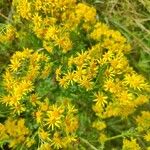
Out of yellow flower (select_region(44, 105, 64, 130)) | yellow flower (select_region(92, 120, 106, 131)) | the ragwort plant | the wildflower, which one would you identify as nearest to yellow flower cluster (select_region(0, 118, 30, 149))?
the ragwort plant

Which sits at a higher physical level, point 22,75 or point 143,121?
point 22,75

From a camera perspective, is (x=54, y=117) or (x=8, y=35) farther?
(x=8, y=35)

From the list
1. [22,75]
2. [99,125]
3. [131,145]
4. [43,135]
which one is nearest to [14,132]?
[43,135]

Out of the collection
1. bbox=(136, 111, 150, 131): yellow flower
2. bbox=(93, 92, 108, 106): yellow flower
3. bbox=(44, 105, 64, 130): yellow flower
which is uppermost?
bbox=(93, 92, 108, 106): yellow flower

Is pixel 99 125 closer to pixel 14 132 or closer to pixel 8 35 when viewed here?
pixel 14 132

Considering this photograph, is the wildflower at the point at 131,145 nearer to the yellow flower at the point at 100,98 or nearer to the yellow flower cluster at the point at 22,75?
the yellow flower at the point at 100,98

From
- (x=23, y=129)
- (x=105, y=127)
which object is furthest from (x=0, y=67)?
(x=105, y=127)

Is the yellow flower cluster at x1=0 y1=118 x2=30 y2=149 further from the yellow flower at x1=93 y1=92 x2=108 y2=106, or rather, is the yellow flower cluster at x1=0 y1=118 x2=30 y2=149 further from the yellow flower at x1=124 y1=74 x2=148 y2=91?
the yellow flower at x1=124 y1=74 x2=148 y2=91

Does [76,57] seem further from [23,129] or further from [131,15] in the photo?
[131,15]
